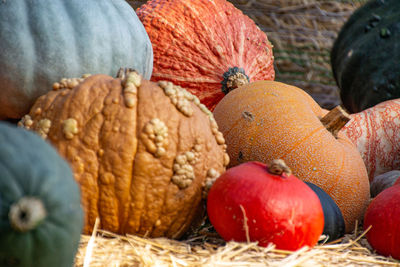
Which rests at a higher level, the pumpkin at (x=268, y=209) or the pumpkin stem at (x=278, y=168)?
the pumpkin stem at (x=278, y=168)

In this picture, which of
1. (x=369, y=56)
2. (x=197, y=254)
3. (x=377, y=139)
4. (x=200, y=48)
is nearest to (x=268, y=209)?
(x=197, y=254)

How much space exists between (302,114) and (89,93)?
93 centimetres

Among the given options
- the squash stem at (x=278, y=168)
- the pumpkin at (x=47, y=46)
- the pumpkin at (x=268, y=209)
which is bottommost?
the pumpkin at (x=268, y=209)

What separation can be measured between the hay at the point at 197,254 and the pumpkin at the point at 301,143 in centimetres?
35

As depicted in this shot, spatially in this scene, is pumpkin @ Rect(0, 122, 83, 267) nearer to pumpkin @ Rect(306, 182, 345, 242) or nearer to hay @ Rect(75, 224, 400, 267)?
hay @ Rect(75, 224, 400, 267)

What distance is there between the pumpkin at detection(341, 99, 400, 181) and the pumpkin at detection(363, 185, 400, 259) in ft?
2.46

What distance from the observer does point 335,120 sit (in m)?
1.96

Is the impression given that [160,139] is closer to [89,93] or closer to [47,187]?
[89,93]

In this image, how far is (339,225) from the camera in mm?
1726

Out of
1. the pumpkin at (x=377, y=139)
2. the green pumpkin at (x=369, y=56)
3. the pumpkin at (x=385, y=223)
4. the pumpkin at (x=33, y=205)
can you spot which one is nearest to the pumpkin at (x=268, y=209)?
the pumpkin at (x=385, y=223)

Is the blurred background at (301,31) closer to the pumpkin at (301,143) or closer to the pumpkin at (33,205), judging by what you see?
the pumpkin at (301,143)

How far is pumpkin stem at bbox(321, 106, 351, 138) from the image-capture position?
6.35 ft

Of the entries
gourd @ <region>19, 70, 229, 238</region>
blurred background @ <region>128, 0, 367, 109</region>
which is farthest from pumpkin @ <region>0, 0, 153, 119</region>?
blurred background @ <region>128, 0, 367, 109</region>

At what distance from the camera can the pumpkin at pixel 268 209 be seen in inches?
53.8
